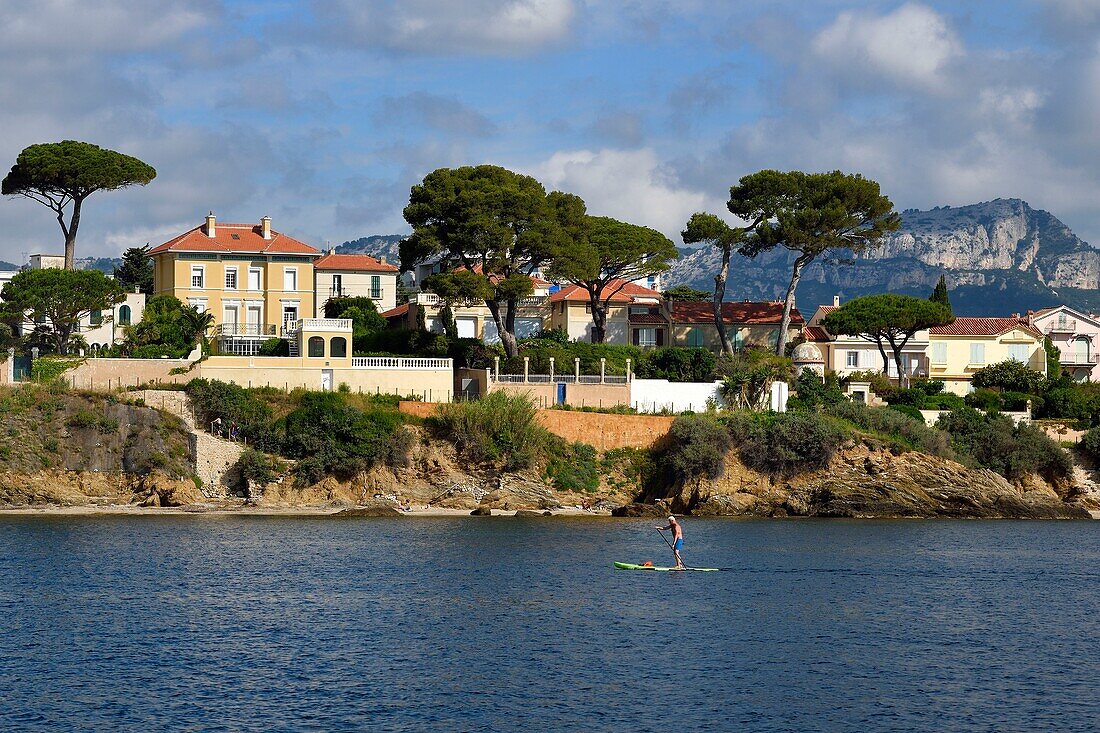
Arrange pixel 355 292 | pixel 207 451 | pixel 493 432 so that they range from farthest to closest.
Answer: pixel 355 292, pixel 493 432, pixel 207 451

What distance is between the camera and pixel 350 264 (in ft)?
323

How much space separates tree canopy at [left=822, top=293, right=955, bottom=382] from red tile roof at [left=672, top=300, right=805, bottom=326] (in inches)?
190

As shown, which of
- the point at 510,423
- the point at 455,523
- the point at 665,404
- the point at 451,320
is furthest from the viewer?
the point at 451,320

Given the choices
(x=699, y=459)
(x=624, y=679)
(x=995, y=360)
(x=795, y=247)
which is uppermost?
(x=795, y=247)

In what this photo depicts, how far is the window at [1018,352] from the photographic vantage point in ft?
322

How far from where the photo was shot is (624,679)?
35625 mm

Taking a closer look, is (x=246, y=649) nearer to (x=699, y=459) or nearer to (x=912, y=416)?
(x=699, y=459)

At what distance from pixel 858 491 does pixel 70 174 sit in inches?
1943

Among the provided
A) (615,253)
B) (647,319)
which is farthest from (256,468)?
(647,319)

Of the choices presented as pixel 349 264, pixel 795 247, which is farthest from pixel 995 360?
pixel 349 264

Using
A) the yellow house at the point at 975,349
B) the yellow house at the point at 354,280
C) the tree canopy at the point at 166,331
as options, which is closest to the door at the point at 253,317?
the tree canopy at the point at 166,331

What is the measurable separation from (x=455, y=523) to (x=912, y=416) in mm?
28953

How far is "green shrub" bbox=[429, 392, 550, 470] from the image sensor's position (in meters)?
72.1

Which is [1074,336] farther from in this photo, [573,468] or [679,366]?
[573,468]
